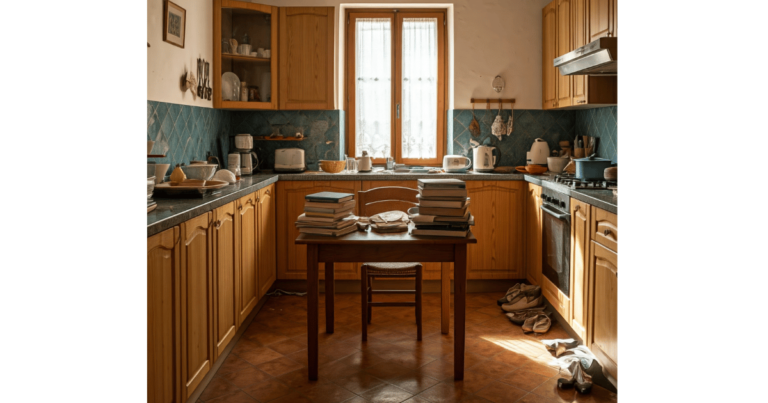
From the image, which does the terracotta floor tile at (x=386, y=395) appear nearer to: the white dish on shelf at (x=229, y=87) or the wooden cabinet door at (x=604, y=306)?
the wooden cabinet door at (x=604, y=306)

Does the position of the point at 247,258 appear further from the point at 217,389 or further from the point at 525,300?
the point at 525,300

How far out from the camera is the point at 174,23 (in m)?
3.38

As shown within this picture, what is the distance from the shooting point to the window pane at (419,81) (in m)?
4.86

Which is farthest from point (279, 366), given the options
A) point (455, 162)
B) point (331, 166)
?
point (455, 162)

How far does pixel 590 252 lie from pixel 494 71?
227cm

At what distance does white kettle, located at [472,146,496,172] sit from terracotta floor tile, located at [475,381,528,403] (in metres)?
2.16

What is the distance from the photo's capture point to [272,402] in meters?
2.41

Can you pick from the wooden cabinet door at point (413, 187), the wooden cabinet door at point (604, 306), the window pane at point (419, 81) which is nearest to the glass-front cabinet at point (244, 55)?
the wooden cabinet door at point (413, 187)

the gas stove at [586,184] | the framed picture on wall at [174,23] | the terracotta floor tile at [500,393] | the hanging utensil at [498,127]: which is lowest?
the terracotta floor tile at [500,393]

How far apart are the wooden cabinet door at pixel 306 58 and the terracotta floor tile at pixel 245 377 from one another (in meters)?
2.33

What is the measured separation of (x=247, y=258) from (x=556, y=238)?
6.10ft
